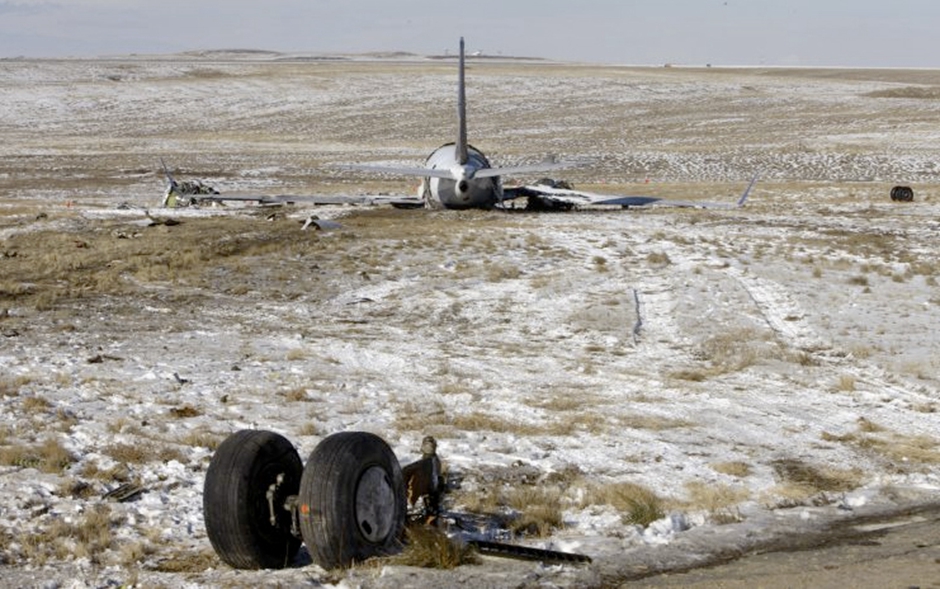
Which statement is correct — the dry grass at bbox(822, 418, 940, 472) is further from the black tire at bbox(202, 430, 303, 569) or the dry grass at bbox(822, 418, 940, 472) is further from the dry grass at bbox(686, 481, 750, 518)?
the black tire at bbox(202, 430, 303, 569)

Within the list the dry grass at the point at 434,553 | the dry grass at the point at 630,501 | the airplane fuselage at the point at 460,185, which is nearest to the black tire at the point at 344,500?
the dry grass at the point at 434,553

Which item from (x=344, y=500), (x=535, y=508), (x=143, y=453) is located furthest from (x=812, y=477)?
(x=143, y=453)

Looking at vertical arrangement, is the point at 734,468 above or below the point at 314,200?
below

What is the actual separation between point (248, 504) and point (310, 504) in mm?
635

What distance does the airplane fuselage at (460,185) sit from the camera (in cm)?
3438

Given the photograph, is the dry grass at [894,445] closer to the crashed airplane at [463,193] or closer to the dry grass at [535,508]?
the dry grass at [535,508]

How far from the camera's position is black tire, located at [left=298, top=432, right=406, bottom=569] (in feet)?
27.1

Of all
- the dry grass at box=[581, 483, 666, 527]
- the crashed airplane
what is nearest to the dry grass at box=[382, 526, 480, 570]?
the dry grass at box=[581, 483, 666, 527]

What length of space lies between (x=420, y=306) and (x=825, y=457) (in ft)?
36.2

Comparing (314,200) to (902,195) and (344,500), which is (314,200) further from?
(344,500)

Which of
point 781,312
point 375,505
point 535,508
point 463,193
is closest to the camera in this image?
point 375,505

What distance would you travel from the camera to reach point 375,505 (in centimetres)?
872

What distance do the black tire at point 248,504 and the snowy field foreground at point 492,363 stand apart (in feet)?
0.67

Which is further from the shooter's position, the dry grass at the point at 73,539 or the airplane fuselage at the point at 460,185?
the airplane fuselage at the point at 460,185
